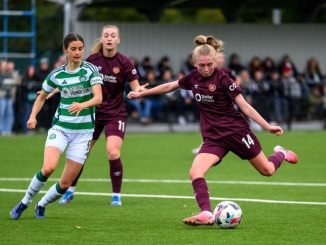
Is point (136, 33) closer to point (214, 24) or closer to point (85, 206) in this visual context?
point (214, 24)

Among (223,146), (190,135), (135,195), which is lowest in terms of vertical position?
(190,135)

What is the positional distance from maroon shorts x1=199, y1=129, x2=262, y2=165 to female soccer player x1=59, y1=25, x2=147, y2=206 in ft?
8.53

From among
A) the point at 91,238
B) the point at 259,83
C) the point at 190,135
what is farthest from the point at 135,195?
the point at 259,83

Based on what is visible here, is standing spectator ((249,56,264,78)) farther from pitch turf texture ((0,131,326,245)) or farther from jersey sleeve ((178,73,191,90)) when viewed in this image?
jersey sleeve ((178,73,191,90))

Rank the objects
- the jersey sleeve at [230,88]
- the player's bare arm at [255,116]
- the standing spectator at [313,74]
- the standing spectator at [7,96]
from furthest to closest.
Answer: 1. the standing spectator at [313,74]
2. the standing spectator at [7,96]
3. the jersey sleeve at [230,88]
4. the player's bare arm at [255,116]

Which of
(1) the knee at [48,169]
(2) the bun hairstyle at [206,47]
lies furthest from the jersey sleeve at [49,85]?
(2) the bun hairstyle at [206,47]

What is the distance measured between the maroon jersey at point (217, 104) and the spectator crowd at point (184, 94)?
53.6ft

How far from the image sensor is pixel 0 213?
38.6 ft

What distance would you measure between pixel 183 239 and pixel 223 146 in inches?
64.6

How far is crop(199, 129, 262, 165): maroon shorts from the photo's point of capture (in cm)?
1086

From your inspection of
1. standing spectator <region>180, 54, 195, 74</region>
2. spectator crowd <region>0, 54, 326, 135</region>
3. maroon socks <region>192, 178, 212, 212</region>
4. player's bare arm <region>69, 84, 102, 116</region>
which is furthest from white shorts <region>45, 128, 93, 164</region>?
standing spectator <region>180, 54, 195, 74</region>

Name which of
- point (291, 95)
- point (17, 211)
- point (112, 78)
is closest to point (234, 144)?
point (17, 211)

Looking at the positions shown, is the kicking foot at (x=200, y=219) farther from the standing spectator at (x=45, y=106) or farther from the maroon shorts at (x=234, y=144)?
the standing spectator at (x=45, y=106)

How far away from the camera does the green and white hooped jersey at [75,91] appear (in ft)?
→ 37.2
